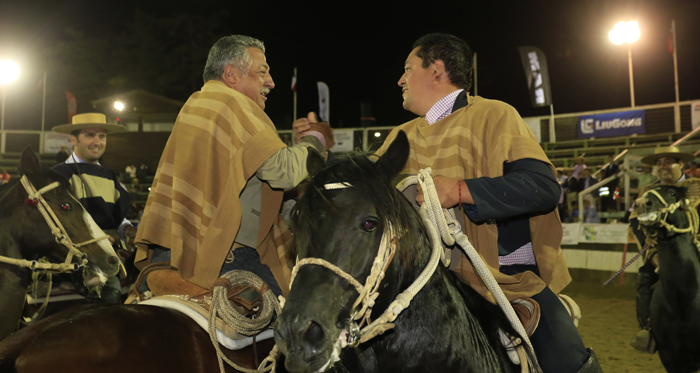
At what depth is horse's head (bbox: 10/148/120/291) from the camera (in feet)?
12.3

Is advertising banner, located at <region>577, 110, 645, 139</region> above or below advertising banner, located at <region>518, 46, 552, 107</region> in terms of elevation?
below

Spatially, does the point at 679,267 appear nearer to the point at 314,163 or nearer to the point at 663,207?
the point at 663,207

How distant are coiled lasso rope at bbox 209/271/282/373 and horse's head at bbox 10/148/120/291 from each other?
177 cm

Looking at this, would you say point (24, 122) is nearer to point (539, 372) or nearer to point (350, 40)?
point (350, 40)

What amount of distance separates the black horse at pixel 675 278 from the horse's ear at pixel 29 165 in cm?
634

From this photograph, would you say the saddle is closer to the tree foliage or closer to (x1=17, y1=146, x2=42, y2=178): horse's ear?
(x1=17, y1=146, x2=42, y2=178): horse's ear

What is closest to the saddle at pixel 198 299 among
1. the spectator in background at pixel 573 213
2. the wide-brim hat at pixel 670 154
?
the wide-brim hat at pixel 670 154

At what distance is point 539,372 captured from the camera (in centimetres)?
217

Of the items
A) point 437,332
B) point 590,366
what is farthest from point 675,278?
point 437,332

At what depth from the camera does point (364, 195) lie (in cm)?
179

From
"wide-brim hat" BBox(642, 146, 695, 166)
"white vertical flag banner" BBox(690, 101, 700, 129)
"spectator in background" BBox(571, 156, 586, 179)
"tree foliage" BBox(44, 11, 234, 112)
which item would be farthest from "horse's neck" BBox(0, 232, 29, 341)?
"tree foliage" BBox(44, 11, 234, 112)

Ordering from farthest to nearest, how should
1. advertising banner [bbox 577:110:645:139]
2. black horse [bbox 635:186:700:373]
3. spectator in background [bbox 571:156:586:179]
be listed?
1. advertising banner [bbox 577:110:645:139]
2. spectator in background [bbox 571:156:586:179]
3. black horse [bbox 635:186:700:373]

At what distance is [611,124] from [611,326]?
14229 millimetres

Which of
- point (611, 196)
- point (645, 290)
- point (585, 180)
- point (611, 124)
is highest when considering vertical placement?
point (611, 124)
